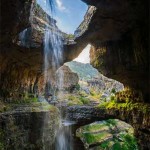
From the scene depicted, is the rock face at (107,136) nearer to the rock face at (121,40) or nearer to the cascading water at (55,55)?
the cascading water at (55,55)

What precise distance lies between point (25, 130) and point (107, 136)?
50.3ft

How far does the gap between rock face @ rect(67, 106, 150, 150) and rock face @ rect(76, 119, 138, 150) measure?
105 inches

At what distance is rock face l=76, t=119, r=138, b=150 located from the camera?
17263 mm

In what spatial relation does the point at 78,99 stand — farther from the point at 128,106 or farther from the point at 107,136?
the point at 128,106

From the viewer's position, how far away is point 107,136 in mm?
21828

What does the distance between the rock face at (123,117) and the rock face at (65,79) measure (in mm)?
9755

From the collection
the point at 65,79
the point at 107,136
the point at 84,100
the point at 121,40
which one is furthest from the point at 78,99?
the point at 121,40

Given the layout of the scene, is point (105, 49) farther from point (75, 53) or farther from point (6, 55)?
point (6, 55)

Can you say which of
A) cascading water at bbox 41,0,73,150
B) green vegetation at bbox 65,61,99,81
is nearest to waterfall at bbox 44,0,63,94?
cascading water at bbox 41,0,73,150

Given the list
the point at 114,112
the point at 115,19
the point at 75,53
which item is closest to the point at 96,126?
the point at 114,112

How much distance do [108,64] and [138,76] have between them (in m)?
1.88

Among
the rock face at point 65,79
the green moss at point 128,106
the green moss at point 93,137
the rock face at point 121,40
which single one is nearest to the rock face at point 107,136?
the green moss at point 93,137

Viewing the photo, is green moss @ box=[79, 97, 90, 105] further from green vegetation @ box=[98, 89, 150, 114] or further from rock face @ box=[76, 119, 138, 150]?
green vegetation @ box=[98, 89, 150, 114]

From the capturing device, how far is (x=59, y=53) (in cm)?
1420
